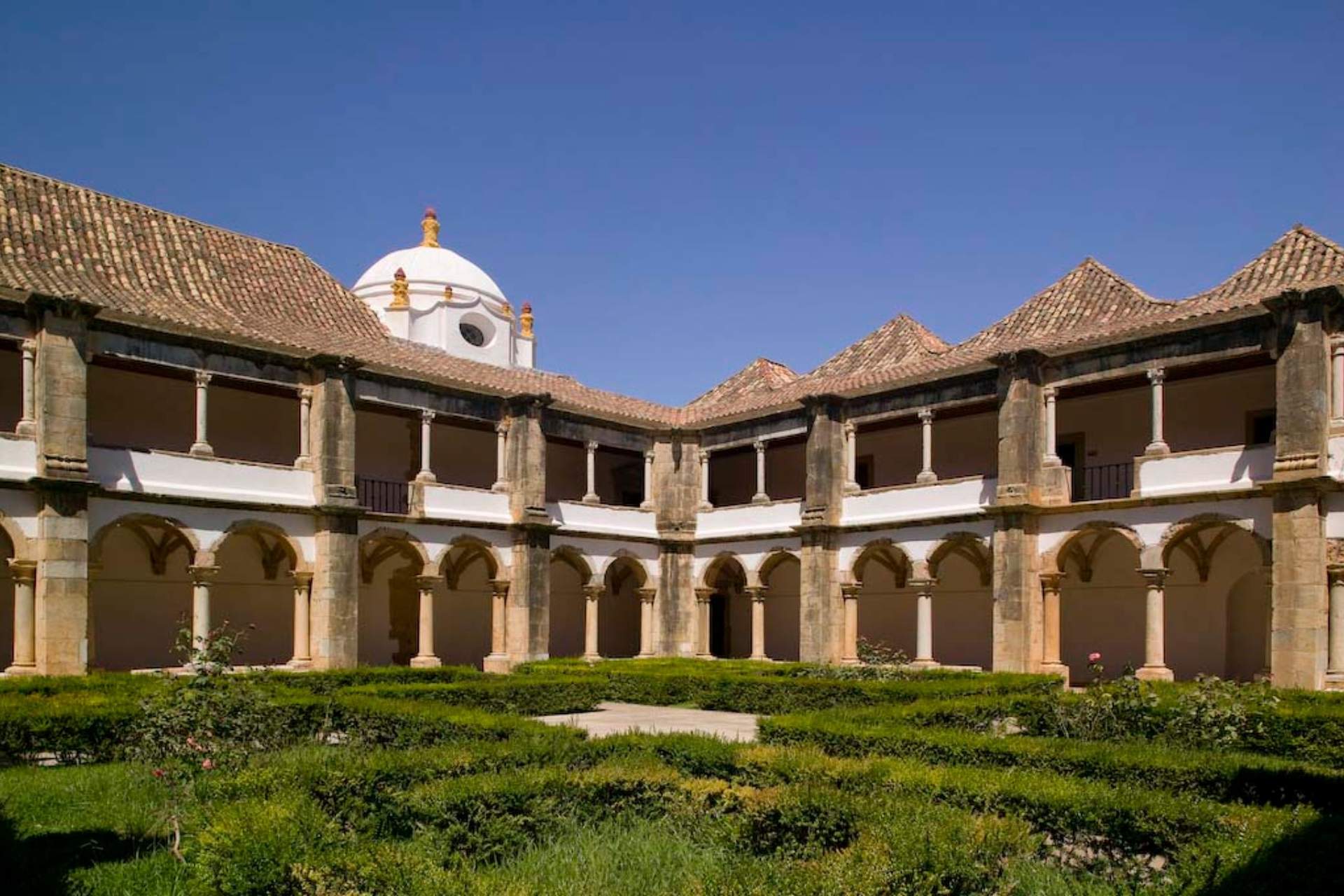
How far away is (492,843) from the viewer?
6691mm

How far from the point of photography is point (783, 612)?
2711 cm

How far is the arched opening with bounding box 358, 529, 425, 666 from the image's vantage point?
2280 cm

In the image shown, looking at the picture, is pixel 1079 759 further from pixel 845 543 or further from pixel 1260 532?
pixel 845 543

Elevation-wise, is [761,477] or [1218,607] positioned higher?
[761,477]

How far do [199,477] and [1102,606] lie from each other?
53.8 feet

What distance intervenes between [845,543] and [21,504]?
46.0 feet

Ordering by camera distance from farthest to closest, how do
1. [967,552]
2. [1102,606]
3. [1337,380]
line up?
[967,552] < [1102,606] < [1337,380]

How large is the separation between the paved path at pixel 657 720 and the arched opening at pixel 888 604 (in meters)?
8.73

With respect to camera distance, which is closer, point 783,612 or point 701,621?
point 701,621

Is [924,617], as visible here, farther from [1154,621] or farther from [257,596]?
[257,596]

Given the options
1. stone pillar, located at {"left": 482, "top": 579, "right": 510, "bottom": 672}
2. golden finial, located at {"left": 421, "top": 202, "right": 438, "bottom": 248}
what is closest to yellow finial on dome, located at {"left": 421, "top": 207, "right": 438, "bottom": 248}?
golden finial, located at {"left": 421, "top": 202, "right": 438, "bottom": 248}

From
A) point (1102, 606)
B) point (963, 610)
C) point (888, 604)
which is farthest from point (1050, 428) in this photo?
point (888, 604)

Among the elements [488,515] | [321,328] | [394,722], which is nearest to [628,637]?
[488,515]

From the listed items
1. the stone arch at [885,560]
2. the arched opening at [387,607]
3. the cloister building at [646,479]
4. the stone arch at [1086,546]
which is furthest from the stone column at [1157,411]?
the arched opening at [387,607]
